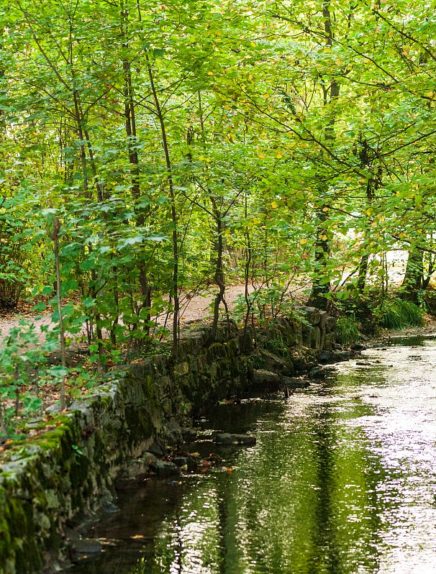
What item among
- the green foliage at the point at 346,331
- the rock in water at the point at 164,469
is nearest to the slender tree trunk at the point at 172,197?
the rock in water at the point at 164,469

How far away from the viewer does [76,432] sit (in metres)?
6.46

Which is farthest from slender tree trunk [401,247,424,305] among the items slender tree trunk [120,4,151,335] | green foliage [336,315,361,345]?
slender tree trunk [120,4,151,335]

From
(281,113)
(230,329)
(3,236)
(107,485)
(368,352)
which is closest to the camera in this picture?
(107,485)

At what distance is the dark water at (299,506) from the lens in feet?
18.7

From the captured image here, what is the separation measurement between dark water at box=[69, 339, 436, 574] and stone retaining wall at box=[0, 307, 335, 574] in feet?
1.29

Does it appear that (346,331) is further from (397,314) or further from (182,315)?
(182,315)

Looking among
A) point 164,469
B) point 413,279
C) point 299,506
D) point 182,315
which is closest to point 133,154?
point 164,469

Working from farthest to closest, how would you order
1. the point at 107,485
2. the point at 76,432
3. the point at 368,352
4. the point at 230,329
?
the point at 368,352 < the point at 230,329 < the point at 107,485 < the point at 76,432

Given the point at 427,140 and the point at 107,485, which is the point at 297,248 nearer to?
the point at 427,140

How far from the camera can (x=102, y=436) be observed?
726cm

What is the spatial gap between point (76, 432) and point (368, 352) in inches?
484

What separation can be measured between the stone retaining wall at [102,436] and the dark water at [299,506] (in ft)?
1.29

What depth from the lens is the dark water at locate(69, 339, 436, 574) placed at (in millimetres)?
5703

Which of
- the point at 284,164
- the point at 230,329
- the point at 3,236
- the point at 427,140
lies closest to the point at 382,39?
the point at 427,140
